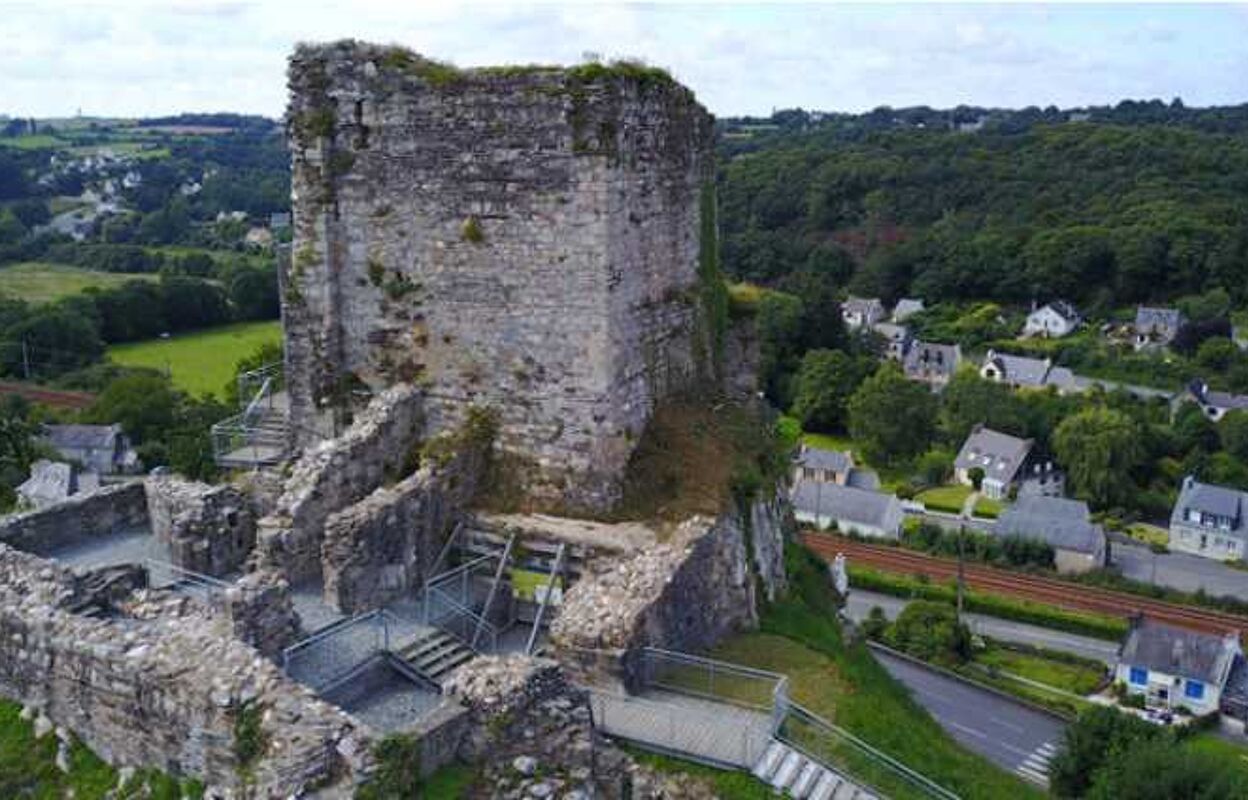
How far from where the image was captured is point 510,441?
54.6ft

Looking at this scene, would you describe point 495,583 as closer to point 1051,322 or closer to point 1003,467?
point 1003,467

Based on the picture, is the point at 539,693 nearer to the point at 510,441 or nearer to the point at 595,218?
the point at 510,441

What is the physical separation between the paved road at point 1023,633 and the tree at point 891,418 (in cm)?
2360

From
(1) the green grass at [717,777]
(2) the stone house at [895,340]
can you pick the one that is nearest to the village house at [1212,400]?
(2) the stone house at [895,340]

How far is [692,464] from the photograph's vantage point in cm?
1688

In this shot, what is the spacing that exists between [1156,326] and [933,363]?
23.5 meters

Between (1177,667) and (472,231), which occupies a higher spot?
(472,231)

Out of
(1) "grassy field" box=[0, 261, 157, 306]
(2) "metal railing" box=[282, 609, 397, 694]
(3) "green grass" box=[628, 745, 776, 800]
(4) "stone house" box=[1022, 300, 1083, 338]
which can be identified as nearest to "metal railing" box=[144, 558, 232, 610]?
(2) "metal railing" box=[282, 609, 397, 694]

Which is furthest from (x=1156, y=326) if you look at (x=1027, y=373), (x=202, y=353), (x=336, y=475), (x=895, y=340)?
(x=336, y=475)

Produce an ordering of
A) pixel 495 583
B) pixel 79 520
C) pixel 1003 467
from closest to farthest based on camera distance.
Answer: pixel 495 583 < pixel 79 520 < pixel 1003 467

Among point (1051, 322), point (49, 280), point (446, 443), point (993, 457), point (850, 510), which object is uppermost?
point (446, 443)

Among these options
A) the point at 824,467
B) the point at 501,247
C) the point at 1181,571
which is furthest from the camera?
the point at 824,467

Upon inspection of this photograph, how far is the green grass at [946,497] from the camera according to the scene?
70062mm

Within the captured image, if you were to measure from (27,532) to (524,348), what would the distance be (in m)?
8.20
